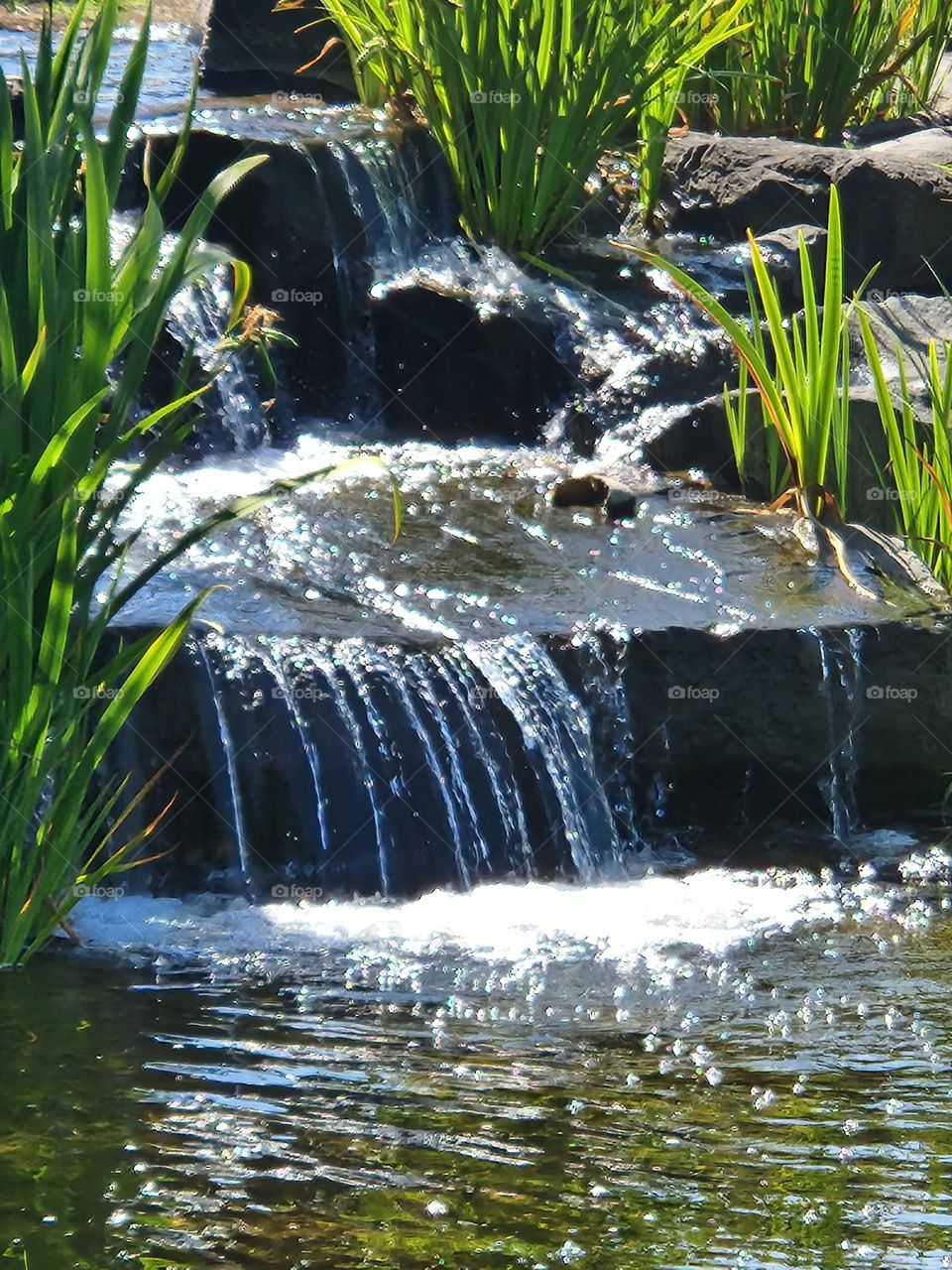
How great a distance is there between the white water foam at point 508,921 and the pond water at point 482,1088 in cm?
1

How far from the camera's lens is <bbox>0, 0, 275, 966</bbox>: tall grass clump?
10.6ft

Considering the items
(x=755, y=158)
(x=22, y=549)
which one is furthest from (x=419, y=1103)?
(x=755, y=158)

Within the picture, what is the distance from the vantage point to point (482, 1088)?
3.08m

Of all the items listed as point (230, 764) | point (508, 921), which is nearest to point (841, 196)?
point (230, 764)

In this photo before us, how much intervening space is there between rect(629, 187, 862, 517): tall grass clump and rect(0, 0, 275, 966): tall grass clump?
8.06 ft

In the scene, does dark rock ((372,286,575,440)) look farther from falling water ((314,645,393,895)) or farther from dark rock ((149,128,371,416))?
falling water ((314,645,393,895))

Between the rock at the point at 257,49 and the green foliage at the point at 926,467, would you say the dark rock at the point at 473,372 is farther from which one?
the rock at the point at 257,49

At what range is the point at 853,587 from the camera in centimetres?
555

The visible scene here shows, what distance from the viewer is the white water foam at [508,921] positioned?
399 cm

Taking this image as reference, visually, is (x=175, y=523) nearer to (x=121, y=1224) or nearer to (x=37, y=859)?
(x=37, y=859)

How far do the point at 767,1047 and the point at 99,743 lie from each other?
4.56 feet

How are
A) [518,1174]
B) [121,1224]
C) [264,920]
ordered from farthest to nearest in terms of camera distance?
[264,920] < [518,1174] < [121,1224]

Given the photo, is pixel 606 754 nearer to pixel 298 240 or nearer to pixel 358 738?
pixel 358 738

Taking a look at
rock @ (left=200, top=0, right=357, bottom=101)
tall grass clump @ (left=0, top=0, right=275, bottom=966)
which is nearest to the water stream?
tall grass clump @ (left=0, top=0, right=275, bottom=966)
